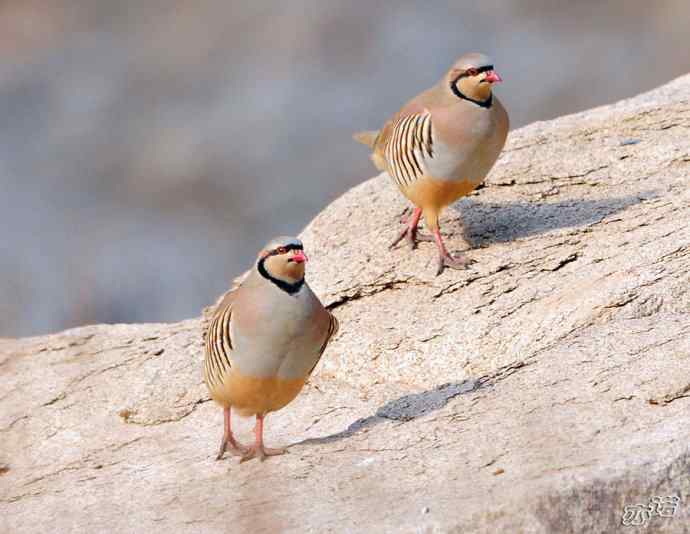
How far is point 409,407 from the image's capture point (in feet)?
18.0

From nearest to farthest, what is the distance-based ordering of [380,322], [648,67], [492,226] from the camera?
1. [380,322]
2. [492,226]
3. [648,67]

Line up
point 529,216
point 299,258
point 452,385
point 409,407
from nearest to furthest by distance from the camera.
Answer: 1. point 299,258
2. point 409,407
3. point 452,385
4. point 529,216

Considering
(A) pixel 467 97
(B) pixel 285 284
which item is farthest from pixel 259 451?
(A) pixel 467 97

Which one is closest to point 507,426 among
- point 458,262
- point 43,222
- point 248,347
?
point 248,347

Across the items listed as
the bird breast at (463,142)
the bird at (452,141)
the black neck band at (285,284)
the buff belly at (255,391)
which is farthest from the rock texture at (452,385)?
the black neck band at (285,284)

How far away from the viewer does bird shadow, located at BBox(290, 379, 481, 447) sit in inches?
209

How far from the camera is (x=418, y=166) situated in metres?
6.66

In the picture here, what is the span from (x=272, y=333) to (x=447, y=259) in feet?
6.02

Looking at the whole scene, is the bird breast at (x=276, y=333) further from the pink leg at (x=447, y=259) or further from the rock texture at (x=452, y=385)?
the pink leg at (x=447, y=259)

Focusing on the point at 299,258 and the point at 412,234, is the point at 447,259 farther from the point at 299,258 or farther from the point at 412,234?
the point at 299,258

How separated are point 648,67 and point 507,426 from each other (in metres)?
9.01

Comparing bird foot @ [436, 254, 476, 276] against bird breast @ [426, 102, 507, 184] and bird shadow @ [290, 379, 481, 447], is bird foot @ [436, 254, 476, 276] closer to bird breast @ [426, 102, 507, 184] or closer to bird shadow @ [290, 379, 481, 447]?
bird breast @ [426, 102, 507, 184]

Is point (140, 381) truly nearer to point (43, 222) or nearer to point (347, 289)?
point (347, 289)

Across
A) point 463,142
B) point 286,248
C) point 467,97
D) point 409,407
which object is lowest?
point 409,407
